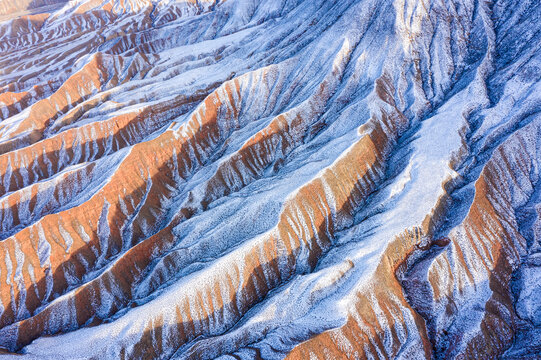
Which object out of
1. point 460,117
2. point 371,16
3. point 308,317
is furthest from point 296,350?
point 371,16

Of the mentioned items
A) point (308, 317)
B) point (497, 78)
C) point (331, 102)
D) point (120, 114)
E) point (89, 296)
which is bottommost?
point (308, 317)

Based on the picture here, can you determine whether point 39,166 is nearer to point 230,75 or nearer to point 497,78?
point 230,75

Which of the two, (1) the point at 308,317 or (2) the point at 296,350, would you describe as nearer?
(2) the point at 296,350

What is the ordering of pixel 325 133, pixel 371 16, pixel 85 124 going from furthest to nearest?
pixel 371 16 → pixel 85 124 → pixel 325 133

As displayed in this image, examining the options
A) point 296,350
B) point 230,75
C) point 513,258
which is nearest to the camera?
point 296,350

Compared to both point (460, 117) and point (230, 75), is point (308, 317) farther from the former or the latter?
point (230, 75)

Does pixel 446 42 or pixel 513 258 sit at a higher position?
pixel 446 42
